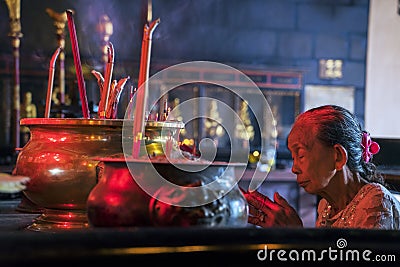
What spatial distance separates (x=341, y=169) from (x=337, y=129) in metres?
0.11

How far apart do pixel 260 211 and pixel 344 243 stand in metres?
0.67

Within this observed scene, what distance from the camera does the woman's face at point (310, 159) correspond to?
5.05ft

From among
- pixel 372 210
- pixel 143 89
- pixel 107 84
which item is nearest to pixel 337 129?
pixel 372 210

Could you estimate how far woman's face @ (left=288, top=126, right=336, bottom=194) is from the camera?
1.54 meters

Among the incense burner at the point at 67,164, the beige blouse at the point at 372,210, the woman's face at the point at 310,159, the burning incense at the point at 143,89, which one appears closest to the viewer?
the burning incense at the point at 143,89

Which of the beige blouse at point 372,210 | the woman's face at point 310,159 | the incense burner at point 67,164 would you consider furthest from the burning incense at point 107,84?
the beige blouse at point 372,210

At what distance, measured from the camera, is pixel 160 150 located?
3.91 feet

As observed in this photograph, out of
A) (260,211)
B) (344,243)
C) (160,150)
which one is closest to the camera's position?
(344,243)

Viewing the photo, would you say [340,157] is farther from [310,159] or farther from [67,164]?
[67,164]

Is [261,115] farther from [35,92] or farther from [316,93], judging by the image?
[35,92]

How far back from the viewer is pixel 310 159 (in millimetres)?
1537

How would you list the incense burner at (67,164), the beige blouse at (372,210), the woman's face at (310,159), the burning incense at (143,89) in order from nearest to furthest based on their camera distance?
1. the burning incense at (143,89)
2. the incense burner at (67,164)
3. the beige blouse at (372,210)
4. the woman's face at (310,159)

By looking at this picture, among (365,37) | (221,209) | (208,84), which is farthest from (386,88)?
(221,209)

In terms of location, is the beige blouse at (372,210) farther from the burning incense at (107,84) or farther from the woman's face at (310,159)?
the burning incense at (107,84)
